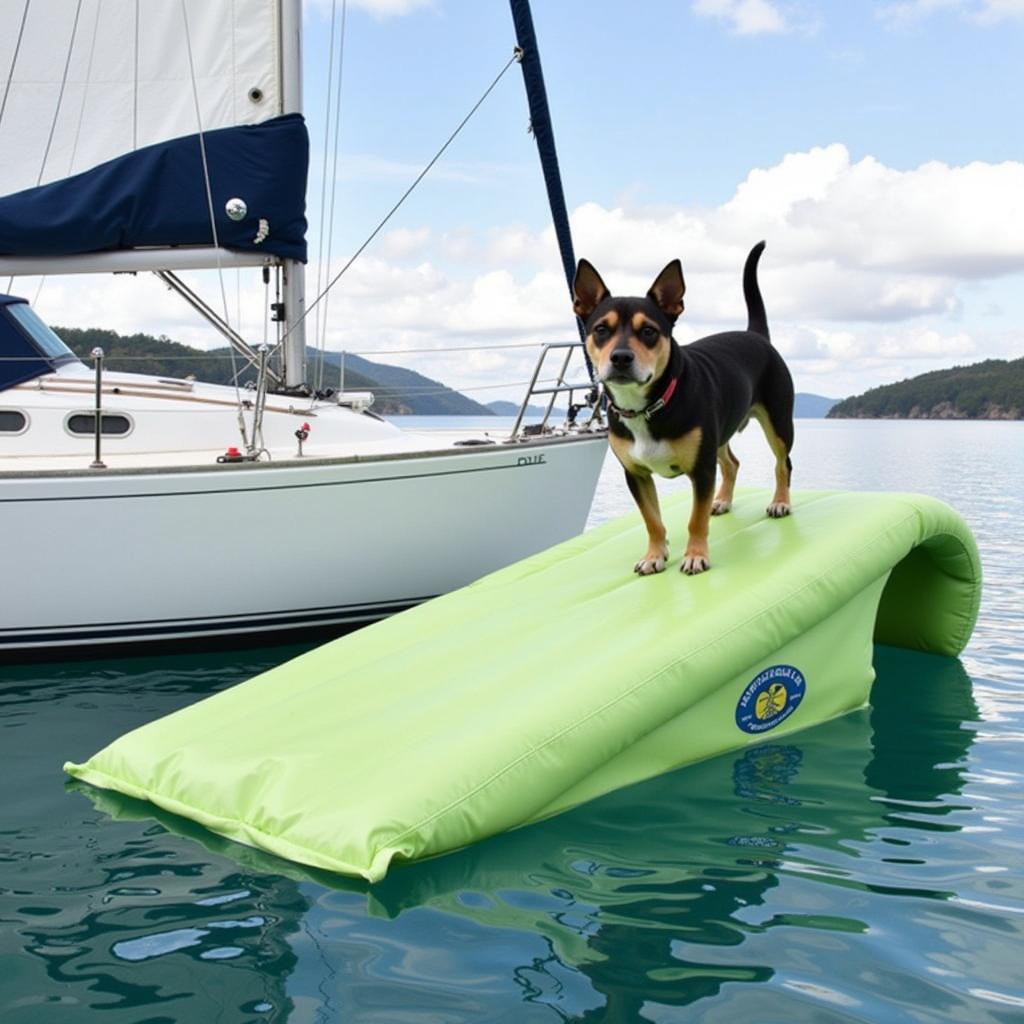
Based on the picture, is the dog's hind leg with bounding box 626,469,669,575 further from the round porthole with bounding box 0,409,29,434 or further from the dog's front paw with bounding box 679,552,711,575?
the round porthole with bounding box 0,409,29,434

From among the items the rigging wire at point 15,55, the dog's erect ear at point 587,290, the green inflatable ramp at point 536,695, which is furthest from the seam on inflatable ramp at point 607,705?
the rigging wire at point 15,55

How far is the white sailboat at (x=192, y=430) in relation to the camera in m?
6.64

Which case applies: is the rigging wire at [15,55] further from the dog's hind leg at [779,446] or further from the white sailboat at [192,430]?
the dog's hind leg at [779,446]

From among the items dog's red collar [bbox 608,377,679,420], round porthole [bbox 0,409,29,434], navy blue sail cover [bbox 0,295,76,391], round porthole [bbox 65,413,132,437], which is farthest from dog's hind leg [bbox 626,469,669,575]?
navy blue sail cover [bbox 0,295,76,391]

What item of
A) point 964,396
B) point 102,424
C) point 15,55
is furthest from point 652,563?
point 964,396

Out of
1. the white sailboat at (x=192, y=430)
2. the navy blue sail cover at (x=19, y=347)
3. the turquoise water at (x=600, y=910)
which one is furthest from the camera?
the navy blue sail cover at (x=19, y=347)

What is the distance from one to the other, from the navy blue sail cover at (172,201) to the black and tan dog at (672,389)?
372 centimetres

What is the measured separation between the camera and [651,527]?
5.34m

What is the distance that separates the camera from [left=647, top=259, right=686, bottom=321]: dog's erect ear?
4.44m

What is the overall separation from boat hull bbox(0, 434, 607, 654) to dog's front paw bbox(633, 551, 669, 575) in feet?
7.08

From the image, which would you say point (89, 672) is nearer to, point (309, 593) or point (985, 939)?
point (309, 593)

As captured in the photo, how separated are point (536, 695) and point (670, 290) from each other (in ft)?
5.91

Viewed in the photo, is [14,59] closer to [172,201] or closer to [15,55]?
[15,55]

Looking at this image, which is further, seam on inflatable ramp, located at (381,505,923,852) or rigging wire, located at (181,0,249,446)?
rigging wire, located at (181,0,249,446)
